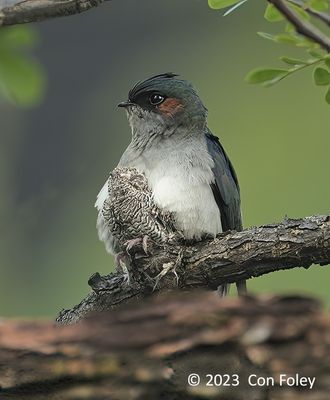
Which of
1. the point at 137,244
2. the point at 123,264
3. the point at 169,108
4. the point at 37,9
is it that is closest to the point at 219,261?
the point at 137,244

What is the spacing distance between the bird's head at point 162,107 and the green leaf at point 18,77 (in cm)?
169

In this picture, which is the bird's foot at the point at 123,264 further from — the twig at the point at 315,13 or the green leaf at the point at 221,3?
the twig at the point at 315,13

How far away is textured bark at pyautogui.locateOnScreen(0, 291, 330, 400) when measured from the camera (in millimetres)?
2389

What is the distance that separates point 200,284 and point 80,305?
0.60 metres

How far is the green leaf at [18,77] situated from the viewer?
147 inches

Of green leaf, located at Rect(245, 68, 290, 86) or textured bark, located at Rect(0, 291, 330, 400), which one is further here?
green leaf, located at Rect(245, 68, 290, 86)

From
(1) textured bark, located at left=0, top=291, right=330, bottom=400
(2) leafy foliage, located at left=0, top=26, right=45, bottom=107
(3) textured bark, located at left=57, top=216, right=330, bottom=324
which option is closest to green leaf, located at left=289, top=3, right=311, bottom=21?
(3) textured bark, located at left=57, top=216, right=330, bottom=324

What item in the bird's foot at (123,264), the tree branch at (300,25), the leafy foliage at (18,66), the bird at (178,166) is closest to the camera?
the tree branch at (300,25)

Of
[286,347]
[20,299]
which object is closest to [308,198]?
[20,299]

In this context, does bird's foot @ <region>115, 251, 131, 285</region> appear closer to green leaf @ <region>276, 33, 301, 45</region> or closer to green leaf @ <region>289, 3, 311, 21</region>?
green leaf @ <region>276, 33, 301, 45</region>

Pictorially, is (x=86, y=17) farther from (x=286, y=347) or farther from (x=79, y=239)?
(x=286, y=347)

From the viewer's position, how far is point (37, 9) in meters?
3.28

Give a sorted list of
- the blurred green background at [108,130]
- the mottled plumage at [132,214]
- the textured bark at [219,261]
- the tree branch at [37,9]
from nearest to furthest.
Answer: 1. the tree branch at [37,9]
2. the textured bark at [219,261]
3. the mottled plumage at [132,214]
4. the blurred green background at [108,130]

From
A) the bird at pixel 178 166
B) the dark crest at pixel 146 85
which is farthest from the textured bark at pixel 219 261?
the dark crest at pixel 146 85
